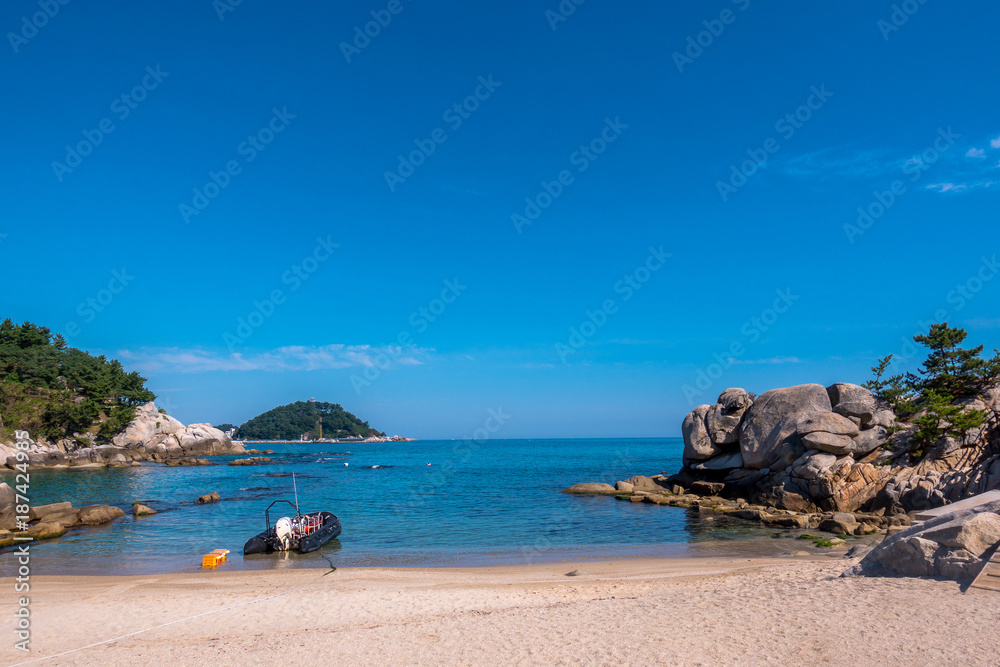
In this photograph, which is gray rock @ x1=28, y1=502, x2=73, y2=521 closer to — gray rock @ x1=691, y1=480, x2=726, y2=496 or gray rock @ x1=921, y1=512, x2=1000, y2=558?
gray rock @ x1=921, y1=512, x2=1000, y2=558

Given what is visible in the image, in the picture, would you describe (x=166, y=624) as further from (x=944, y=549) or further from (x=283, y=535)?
(x=944, y=549)

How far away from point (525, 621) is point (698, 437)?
1153 inches

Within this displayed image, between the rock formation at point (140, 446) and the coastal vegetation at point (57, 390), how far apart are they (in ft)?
5.02

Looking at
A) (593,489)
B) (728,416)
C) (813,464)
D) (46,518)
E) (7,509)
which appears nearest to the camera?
(7,509)

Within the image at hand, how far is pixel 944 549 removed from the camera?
37.3 ft

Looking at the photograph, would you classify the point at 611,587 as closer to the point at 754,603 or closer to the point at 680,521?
the point at 754,603

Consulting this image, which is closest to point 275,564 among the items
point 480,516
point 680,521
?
point 480,516

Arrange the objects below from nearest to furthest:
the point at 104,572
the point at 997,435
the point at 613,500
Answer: the point at 104,572 < the point at 997,435 < the point at 613,500

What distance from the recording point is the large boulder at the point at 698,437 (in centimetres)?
3647

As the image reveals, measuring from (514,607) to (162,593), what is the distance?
10.6 m

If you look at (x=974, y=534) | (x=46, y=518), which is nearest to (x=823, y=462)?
(x=974, y=534)

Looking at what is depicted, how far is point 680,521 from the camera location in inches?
1089

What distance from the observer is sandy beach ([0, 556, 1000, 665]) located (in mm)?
8562

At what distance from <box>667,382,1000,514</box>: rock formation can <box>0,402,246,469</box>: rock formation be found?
69.9 metres
